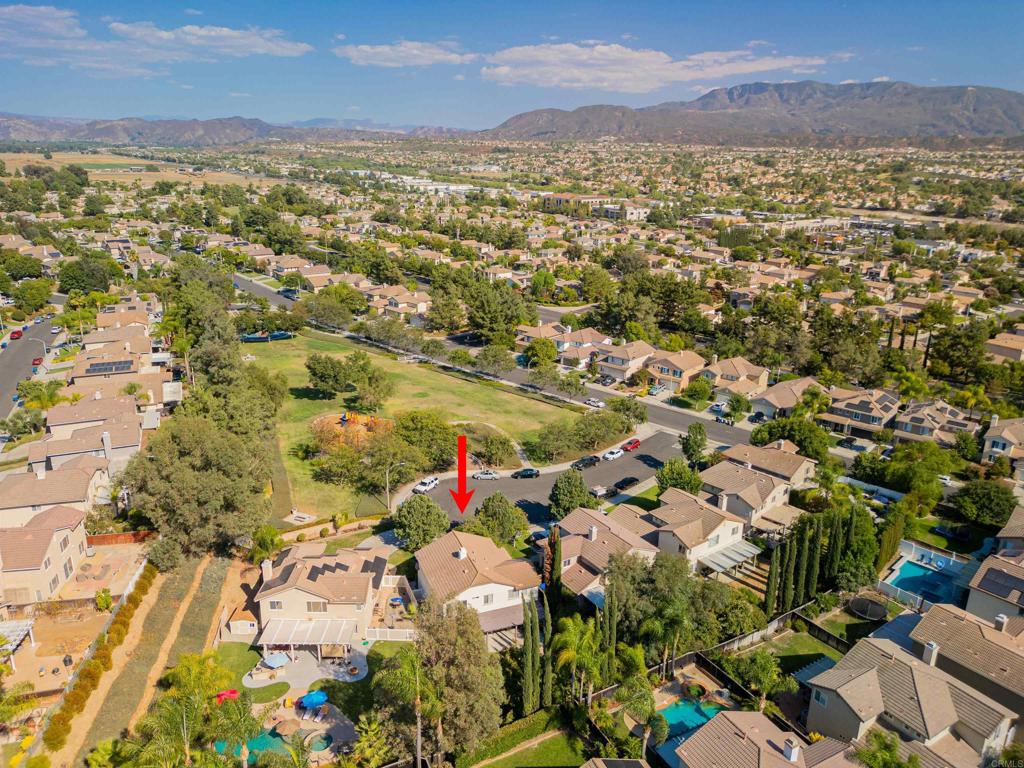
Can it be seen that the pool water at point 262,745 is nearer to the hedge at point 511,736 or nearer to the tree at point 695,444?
the hedge at point 511,736

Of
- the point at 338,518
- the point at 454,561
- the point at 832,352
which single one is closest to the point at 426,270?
the point at 832,352

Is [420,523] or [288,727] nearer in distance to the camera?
[288,727]

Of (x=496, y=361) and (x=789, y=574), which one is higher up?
(x=496, y=361)

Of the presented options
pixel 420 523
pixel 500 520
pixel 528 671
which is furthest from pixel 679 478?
pixel 528 671

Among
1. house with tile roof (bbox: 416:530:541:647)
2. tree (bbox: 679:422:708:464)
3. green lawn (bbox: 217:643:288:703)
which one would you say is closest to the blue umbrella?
green lawn (bbox: 217:643:288:703)

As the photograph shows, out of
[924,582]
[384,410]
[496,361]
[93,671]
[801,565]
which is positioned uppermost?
[496,361]

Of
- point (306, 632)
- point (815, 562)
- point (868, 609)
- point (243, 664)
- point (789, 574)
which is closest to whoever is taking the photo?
point (243, 664)

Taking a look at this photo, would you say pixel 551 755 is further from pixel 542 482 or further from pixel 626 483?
pixel 626 483

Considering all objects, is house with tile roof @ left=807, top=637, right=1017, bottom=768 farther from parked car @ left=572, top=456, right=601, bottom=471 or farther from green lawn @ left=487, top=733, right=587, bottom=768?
parked car @ left=572, top=456, right=601, bottom=471
